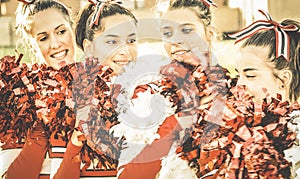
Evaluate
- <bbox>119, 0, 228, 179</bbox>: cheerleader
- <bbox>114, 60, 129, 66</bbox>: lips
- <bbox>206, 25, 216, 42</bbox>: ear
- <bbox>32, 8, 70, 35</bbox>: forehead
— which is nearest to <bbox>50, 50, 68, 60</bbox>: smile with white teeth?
<bbox>32, 8, 70, 35</bbox>: forehead

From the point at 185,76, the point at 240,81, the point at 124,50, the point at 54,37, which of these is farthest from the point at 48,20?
the point at 240,81

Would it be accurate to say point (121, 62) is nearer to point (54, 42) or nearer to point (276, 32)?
point (54, 42)

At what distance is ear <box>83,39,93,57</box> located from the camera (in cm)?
213

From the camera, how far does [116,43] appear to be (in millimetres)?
2119

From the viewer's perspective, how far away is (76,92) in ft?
7.02

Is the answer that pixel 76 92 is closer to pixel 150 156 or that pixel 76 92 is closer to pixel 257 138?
pixel 150 156

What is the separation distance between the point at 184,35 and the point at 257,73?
1.07 ft

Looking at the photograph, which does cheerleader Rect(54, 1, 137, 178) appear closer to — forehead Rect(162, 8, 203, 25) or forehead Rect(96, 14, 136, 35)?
forehead Rect(96, 14, 136, 35)

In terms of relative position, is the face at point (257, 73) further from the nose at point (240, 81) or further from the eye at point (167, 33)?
the eye at point (167, 33)

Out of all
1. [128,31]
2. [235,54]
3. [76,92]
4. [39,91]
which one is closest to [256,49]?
[235,54]

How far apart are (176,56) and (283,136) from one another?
20.7 inches

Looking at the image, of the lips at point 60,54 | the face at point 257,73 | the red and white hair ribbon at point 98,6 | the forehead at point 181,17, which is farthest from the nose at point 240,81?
the lips at point 60,54

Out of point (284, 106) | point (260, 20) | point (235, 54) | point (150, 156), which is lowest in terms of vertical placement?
point (150, 156)

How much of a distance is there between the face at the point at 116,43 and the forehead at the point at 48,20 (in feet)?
0.52
